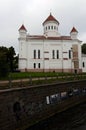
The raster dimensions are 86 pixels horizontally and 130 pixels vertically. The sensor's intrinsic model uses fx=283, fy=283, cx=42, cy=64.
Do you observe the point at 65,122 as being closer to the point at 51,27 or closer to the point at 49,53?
the point at 49,53

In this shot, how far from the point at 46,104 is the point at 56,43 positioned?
60.8 m

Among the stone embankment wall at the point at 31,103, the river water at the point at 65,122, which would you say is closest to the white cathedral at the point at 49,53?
the stone embankment wall at the point at 31,103

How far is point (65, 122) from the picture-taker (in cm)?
2500

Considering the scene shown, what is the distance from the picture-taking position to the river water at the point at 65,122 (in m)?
22.7

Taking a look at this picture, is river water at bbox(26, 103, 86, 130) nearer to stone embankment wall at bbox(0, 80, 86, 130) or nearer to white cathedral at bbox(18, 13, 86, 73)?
stone embankment wall at bbox(0, 80, 86, 130)

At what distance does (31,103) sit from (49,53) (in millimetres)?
62808

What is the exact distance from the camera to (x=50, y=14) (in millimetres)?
93500

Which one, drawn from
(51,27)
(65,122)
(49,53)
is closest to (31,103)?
(65,122)

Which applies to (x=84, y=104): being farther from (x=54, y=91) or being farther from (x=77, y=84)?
(x=54, y=91)

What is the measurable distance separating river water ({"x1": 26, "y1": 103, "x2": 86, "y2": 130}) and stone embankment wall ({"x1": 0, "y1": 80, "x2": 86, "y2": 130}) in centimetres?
71

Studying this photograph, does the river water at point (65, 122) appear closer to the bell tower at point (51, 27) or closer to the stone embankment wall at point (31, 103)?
the stone embankment wall at point (31, 103)

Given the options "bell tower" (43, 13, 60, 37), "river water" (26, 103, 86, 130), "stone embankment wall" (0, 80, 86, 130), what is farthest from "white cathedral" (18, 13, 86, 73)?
"river water" (26, 103, 86, 130)

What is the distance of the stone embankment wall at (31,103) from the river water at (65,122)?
0.71 meters

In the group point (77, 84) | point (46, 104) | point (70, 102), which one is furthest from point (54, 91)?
point (77, 84)
